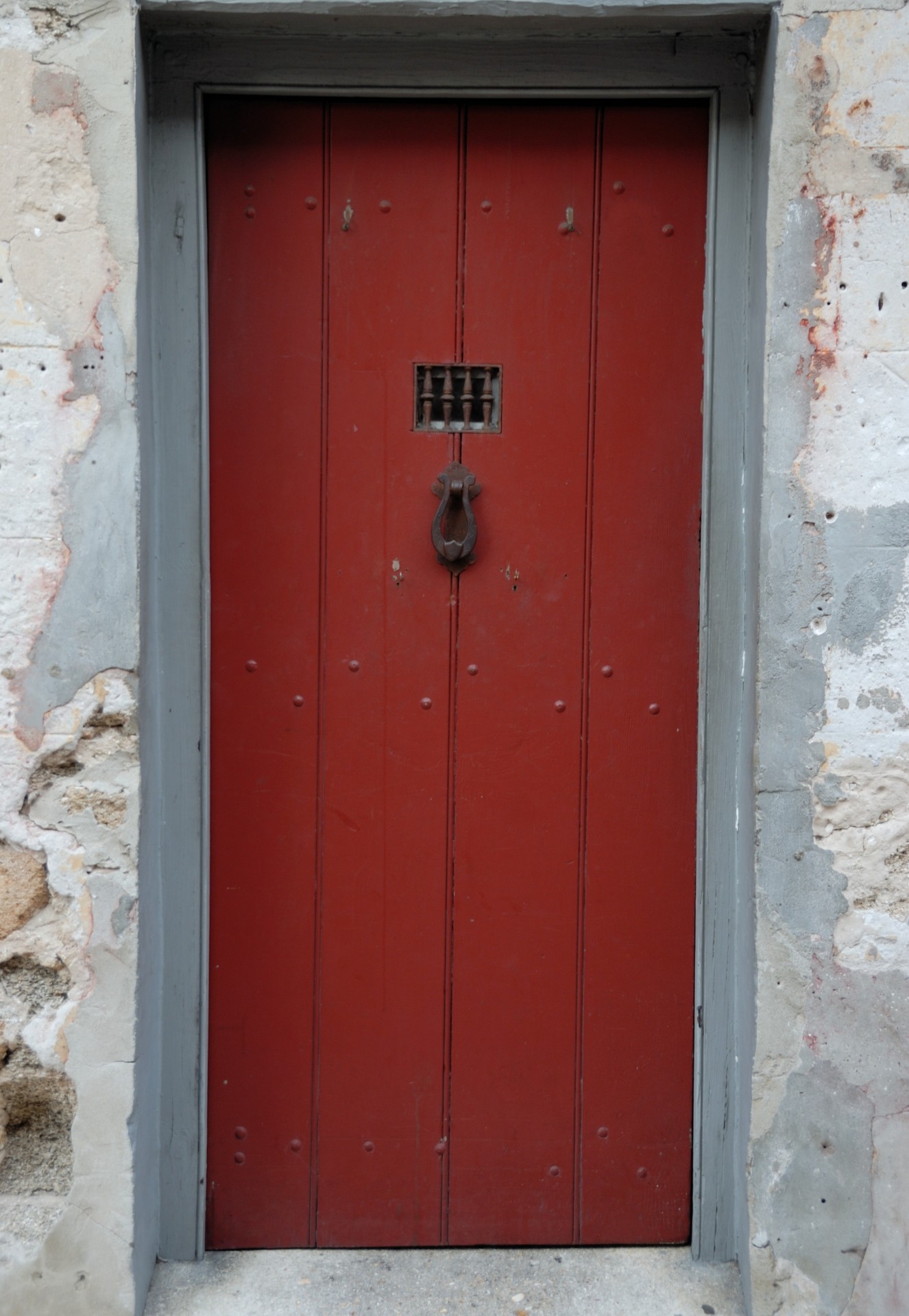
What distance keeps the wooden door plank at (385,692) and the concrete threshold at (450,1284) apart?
68 mm

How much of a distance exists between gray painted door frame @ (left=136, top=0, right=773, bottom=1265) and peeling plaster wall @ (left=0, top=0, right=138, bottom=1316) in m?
0.06

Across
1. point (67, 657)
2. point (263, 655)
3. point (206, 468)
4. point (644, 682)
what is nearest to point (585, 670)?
point (644, 682)

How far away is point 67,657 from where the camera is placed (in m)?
1.73

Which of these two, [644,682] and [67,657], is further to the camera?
[644,682]

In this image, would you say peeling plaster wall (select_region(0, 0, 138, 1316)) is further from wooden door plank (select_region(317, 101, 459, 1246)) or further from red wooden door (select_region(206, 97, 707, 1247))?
wooden door plank (select_region(317, 101, 459, 1246))

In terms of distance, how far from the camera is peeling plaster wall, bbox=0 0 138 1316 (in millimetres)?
1691

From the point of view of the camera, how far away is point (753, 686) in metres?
1.82

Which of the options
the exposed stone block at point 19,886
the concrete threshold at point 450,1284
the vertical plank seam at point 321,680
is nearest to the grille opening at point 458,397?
the vertical plank seam at point 321,680

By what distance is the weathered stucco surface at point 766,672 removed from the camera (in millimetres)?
1696

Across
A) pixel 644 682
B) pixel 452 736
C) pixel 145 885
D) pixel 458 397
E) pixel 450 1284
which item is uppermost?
pixel 458 397

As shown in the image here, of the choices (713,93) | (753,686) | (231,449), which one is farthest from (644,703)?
(713,93)

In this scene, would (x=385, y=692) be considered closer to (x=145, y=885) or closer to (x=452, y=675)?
(x=452, y=675)

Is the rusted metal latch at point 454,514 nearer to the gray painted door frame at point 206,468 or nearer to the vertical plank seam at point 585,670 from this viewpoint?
the vertical plank seam at point 585,670

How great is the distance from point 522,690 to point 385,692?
26cm
